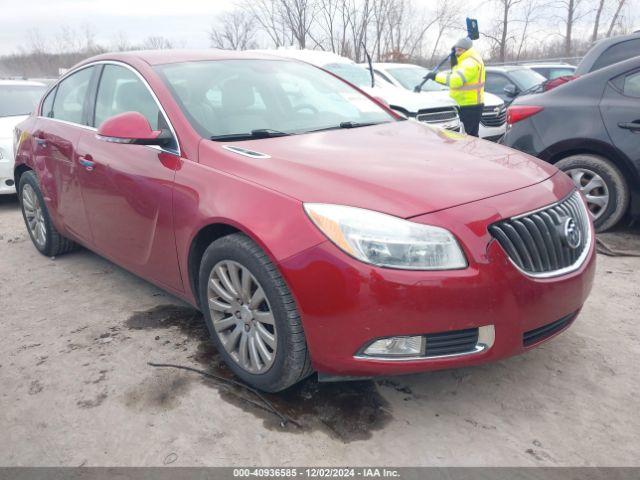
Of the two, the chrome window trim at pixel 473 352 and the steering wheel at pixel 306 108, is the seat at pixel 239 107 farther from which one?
the chrome window trim at pixel 473 352

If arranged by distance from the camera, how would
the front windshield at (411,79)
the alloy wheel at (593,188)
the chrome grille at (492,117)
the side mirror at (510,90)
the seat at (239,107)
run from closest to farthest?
the seat at (239,107), the alloy wheel at (593,188), the chrome grille at (492,117), the side mirror at (510,90), the front windshield at (411,79)

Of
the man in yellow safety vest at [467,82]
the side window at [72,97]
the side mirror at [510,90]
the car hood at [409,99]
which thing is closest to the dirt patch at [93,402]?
the side window at [72,97]

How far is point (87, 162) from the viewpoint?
3.47 m

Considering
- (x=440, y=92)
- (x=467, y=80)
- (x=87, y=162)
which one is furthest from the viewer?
(x=440, y=92)

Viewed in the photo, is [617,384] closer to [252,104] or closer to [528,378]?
[528,378]

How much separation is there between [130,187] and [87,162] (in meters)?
0.61

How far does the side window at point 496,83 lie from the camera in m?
10.6

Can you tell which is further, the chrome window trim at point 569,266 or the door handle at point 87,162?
the door handle at point 87,162

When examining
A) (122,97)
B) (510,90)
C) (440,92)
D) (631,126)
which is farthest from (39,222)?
(510,90)

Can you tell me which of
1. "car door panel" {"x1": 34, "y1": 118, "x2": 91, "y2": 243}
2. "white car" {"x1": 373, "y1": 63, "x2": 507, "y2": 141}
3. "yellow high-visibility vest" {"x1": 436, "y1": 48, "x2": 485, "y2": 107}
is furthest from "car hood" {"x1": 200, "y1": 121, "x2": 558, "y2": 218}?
"white car" {"x1": 373, "y1": 63, "x2": 507, "y2": 141}

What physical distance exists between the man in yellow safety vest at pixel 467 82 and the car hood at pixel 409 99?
39 centimetres

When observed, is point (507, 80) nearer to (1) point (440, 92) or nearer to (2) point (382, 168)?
(1) point (440, 92)

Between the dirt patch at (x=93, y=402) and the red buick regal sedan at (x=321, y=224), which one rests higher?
the red buick regal sedan at (x=321, y=224)

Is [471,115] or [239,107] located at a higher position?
[239,107]
